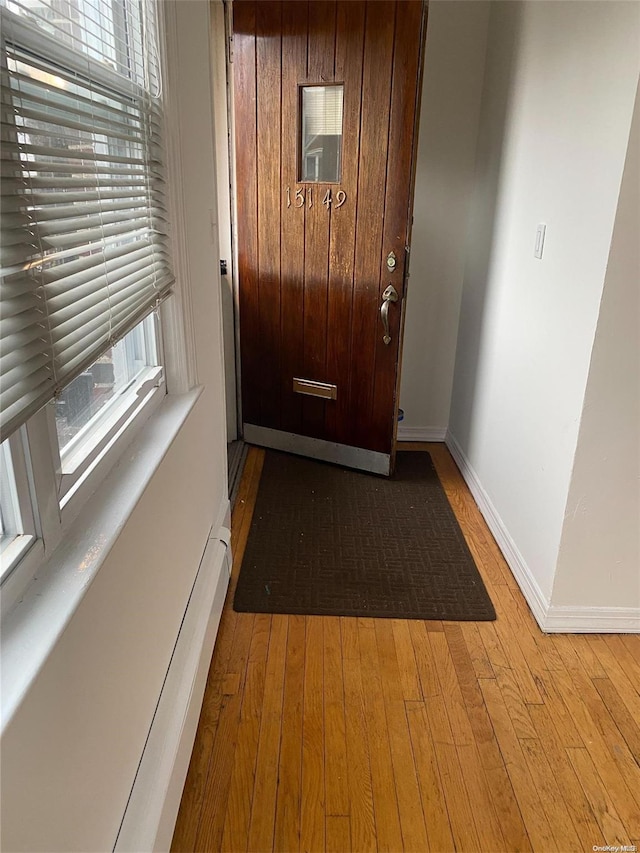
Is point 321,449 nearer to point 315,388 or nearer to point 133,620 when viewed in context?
point 315,388

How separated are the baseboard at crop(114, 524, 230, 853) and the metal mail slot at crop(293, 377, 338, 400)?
1.25 metres

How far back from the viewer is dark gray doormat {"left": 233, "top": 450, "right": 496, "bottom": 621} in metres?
2.12

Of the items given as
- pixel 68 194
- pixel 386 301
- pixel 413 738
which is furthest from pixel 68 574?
pixel 386 301

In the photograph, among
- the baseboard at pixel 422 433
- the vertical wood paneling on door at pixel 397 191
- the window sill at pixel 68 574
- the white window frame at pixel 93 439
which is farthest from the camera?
the baseboard at pixel 422 433

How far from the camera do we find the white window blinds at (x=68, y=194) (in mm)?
774

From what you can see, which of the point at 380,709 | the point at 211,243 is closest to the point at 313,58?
the point at 211,243

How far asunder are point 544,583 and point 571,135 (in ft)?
4.57

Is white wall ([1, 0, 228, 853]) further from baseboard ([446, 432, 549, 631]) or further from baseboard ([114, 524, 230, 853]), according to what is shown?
baseboard ([446, 432, 549, 631])

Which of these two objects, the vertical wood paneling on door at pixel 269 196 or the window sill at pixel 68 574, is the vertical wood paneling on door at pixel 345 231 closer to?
the vertical wood paneling on door at pixel 269 196

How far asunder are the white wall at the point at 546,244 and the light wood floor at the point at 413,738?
0.34 metres

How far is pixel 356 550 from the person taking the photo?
242 cm

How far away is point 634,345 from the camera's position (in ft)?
5.69

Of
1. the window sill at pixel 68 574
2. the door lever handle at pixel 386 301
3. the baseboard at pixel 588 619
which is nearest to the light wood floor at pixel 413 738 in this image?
the baseboard at pixel 588 619

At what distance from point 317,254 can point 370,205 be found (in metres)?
0.32
